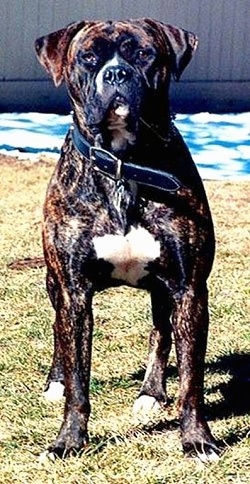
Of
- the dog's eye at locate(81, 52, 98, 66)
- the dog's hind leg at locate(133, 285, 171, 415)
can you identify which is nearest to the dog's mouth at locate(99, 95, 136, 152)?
the dog's eye at locate(81, 52, 98, 66)

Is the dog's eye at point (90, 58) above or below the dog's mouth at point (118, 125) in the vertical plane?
above

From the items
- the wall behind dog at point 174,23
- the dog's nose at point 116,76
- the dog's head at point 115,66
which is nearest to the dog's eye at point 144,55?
the dog's head at point 115,66

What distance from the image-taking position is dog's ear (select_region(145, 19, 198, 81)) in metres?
4.29

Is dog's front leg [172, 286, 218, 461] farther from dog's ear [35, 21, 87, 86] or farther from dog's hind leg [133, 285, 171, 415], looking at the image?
dog's ear [35, 21, 87, 86]

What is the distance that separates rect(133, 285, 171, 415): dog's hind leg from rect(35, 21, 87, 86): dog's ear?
107 cm

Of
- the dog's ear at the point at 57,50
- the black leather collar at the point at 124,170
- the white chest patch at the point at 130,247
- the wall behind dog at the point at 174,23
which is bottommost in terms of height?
the wall behind dog at the point at 174,23

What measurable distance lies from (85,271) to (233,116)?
9454 mm

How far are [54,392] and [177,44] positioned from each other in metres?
1.63

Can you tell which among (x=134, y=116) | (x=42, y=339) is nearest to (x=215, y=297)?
(x=42, y=339)

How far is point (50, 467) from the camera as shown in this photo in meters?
4.32

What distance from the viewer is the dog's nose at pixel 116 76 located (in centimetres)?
399

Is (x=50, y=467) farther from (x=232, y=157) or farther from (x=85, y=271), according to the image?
(x=232, y=157)

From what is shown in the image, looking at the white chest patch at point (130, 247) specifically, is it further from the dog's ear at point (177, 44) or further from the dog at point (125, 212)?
the dog's ear at point (177, 44)

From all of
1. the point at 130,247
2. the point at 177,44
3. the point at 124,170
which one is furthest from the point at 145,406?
the point at 177,44
